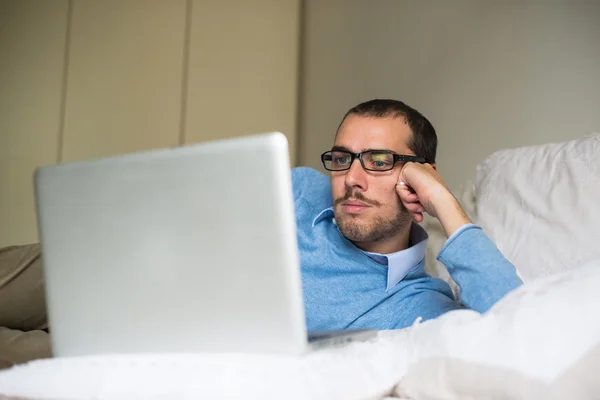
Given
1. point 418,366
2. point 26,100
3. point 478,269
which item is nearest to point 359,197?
point 478,269

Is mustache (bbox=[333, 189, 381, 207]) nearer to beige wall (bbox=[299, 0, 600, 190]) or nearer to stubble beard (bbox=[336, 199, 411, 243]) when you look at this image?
stubble beard (bbox=[336, 199, 411, 243])

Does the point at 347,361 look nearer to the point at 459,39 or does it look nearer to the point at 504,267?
the point at 504,267

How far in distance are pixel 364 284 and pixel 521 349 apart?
2.04ft

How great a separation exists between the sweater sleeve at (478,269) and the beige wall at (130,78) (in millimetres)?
1723

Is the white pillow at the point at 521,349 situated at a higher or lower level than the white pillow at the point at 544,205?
lower

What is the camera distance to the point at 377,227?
1.27 m

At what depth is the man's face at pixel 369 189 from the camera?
1.25 metres

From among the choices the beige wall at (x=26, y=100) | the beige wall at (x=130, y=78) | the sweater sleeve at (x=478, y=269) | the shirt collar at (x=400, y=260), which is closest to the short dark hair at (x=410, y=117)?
the shirt collar at (x=400, y=260)

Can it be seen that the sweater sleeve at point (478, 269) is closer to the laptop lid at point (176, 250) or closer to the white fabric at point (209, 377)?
the white fabric at point (209, 377)

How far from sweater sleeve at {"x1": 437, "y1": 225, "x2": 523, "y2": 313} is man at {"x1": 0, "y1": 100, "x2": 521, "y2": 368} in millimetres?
31

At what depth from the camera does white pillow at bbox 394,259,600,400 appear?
1.97 feet

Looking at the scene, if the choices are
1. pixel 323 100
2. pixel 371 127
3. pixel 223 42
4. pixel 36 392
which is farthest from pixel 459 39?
pixel 36 392

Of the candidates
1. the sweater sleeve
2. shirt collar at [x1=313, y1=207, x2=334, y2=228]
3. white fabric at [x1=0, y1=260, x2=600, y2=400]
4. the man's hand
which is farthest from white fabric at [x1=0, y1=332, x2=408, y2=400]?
shirt collar at [x1=313, y1=207, x2=334, y2=228]

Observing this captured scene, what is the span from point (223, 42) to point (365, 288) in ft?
5.76
